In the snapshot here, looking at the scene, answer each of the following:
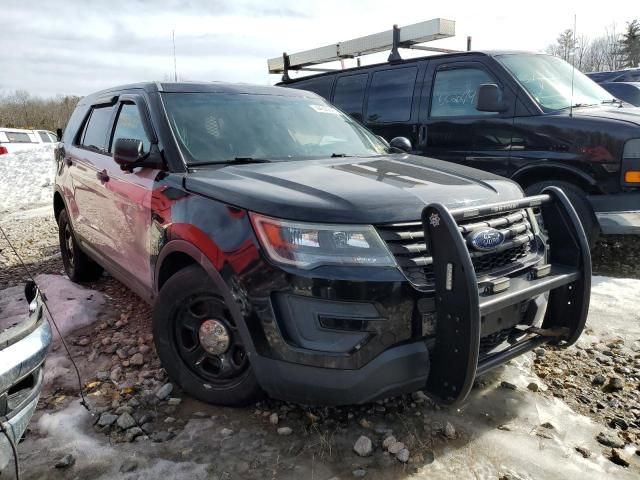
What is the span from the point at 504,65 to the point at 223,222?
12.9 feet

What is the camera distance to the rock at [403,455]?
242 cm

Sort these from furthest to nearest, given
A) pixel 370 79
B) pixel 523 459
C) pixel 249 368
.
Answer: pixel 370 79, pixel 249 368, pixel 523 459

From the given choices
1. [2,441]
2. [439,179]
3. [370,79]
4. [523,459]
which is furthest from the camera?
[370,79]

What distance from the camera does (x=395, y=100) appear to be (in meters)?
6.21

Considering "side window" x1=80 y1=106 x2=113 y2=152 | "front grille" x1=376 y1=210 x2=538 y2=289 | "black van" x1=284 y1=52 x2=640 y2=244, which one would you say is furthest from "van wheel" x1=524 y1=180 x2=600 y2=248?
"side window" x1=80 y1=106 x2=113 y2=152

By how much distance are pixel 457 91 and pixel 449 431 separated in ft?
13.3

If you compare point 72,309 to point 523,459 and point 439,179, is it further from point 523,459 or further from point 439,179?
point 523,459

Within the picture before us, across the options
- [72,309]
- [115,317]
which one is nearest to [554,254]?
[115,317]

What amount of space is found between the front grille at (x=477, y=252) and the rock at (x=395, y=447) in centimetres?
79

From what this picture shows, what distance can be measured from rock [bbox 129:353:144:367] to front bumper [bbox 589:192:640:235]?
387 cm

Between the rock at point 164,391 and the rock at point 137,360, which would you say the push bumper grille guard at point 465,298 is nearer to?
the rock at point 164,391

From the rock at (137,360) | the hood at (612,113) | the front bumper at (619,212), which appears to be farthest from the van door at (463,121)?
the rock at (137,360)

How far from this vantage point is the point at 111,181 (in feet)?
12.4

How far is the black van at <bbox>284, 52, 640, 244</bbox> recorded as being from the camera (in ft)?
15.1
